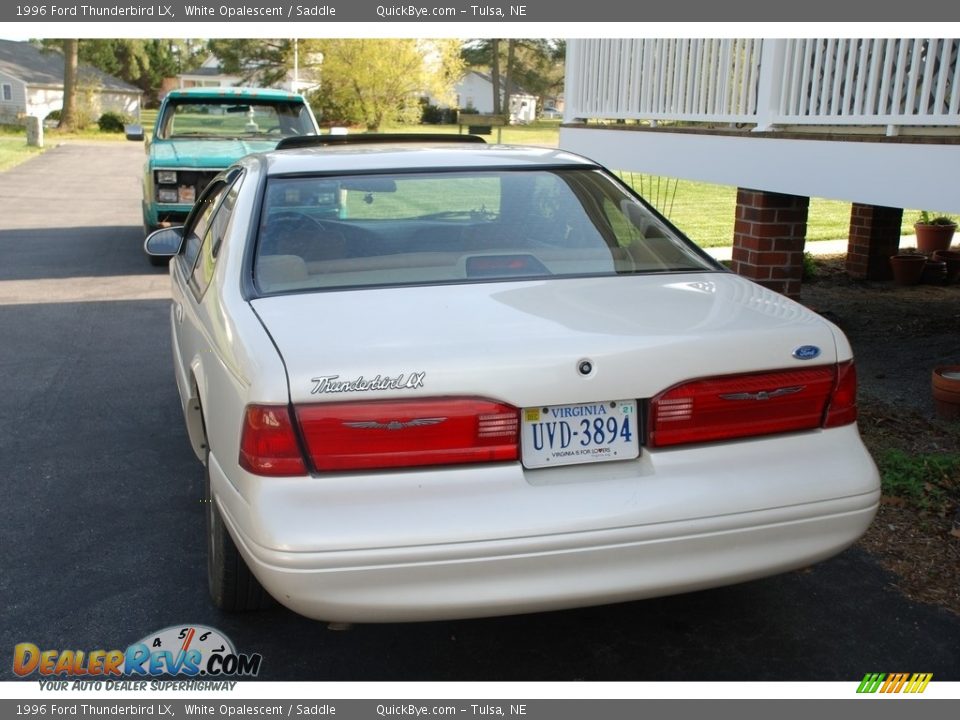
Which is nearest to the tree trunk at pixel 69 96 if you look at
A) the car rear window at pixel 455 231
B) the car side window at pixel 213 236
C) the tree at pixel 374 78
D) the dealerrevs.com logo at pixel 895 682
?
the tree at pixel 374 78

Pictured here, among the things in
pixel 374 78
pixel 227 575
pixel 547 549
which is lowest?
pixel 227 575

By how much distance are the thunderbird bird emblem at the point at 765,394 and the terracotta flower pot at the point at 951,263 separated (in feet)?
27.8

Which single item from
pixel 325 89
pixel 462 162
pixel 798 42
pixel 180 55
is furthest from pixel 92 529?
pixel 180 55

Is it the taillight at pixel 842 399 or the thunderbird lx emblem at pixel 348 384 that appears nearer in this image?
the thunderbird lx emblem at pixel 348 384

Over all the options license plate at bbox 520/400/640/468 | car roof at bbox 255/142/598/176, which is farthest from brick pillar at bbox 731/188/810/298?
license plate at bbox 520/400/640/468

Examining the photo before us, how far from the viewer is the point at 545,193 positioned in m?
4.07

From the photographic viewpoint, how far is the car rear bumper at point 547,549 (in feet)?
8.66

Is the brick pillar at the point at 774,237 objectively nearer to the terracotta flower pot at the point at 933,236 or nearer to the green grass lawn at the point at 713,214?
the green grass lawn at the point at 713,214

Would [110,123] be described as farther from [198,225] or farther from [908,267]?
[198,225]

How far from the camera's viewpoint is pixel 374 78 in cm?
6084

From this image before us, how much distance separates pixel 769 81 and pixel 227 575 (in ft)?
17.0

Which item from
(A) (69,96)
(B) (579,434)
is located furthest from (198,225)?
(A) (69,96)

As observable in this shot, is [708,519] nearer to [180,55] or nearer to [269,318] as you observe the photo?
[269,318]

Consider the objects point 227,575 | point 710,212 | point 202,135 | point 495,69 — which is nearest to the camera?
point 227,575
